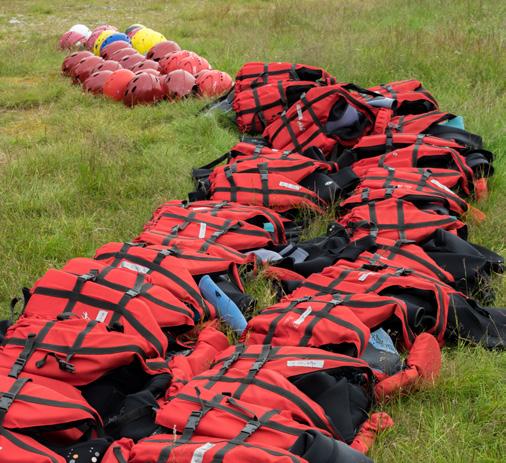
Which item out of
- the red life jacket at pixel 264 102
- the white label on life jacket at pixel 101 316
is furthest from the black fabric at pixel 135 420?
the red life jacket at pixel 264 102

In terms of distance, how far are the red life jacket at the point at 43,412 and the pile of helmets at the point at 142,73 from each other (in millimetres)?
6329

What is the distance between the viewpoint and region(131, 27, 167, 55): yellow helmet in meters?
11.6

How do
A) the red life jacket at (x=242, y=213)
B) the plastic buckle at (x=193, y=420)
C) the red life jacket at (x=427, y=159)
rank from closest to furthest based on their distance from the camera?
1. the plastic buckle at (x=193, y=420)
2. the red life jacket at (x=242, y=213)
3. the red life jacket at (x=427, y=159)

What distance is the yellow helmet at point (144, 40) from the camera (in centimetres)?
1164

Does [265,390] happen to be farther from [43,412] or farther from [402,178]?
[402,178]

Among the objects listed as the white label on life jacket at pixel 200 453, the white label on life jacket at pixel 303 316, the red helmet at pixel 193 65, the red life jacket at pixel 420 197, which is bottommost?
the white label on life jacket at pixel 200 453

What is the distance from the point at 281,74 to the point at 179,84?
1.80 m

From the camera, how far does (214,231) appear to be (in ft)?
16.0

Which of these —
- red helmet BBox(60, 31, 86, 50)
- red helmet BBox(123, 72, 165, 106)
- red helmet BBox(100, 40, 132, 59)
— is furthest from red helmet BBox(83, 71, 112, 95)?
red helmet BBox(60, 31, 86, 50)

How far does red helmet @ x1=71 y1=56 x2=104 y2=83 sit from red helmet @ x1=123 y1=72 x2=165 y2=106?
1364 millimetres

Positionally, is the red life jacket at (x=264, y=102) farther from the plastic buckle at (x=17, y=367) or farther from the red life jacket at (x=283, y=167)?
the plastic buckle at (x=17, y=367)

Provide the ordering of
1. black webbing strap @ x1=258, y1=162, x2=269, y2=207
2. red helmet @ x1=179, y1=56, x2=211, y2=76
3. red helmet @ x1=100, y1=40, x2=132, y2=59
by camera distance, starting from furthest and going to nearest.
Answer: red helmet @ x1=100, y1=40, x2=132, y2=59
red helmet @ x1=179, y1=56, x2=211, y2=76
black webbing strap @ x1=258, y1=162, x2=269, y2=207

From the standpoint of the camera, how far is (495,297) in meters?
4.45

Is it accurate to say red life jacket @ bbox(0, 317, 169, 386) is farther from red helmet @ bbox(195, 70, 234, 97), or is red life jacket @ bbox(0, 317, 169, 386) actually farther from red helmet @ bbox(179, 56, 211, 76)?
red helmet @ bbox(179, 56, 211, 76)
